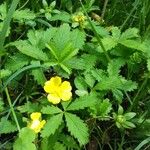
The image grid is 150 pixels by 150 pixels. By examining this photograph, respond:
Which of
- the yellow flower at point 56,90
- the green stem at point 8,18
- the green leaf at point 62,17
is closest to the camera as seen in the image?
the green stem at point 8,18

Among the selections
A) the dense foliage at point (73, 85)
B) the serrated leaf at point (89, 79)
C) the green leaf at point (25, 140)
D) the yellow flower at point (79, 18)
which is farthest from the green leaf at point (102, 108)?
the yellow flower at point (79, 18)

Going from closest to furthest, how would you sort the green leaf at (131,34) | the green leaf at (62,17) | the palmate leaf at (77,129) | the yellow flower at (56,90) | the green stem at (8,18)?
the green stem at (8,18)
the palmate leaf at (77,129)
the yellow flower at (56,90)
the green leaf at (131,34)
the green leaf at (62,17)

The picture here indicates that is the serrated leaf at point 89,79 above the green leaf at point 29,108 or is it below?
above

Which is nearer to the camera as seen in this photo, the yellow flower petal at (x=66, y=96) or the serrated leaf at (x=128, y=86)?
A: the yellow flower petal at (x=66, y=96)

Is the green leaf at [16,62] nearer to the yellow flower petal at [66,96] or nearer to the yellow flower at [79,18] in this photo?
the yellow flower petal at [66,96]

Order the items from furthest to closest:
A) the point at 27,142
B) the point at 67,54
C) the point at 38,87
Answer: the point at 38,87 < the point at 67,54 < the point at 27,142

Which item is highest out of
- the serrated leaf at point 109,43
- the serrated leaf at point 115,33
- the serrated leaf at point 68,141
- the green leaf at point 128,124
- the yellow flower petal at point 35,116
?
the serrated leaf at point 115,33

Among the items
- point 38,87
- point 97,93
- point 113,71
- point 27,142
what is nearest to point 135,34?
point 113,71

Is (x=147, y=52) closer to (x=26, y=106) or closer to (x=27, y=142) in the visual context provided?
(x=26, y=106)
